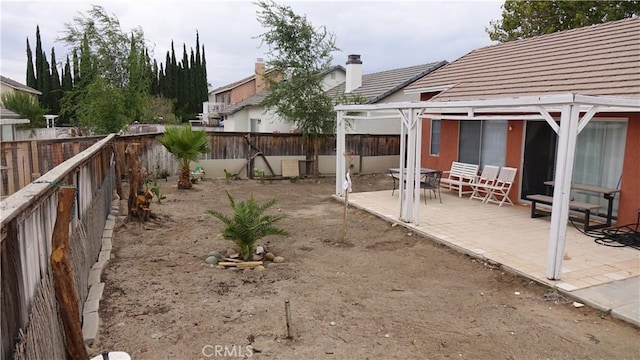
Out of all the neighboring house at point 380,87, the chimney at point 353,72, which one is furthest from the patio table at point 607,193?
the chimney at point 353,72

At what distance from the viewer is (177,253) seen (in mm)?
6223

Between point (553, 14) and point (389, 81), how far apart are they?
27.0 ft

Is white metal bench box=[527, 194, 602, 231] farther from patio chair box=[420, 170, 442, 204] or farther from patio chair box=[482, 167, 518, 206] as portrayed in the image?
patio chair box=[420, 170, 442, 204]

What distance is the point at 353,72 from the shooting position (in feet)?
65.8

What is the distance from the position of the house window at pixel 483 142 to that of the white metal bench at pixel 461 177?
28cm

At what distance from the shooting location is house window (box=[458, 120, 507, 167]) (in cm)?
1037

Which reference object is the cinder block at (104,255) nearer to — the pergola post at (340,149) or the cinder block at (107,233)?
the cinder block at (107,233)

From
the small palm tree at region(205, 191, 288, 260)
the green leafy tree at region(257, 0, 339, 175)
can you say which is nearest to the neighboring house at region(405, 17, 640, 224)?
the green leafy tree at region(257, 0, 339, 175)

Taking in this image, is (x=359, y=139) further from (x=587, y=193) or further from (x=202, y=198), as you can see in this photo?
(x=587, y=193)

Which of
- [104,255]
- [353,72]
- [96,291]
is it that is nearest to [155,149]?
[104,255]

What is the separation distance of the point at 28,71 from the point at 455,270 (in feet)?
170

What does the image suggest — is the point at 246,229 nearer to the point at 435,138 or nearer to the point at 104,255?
the point at 104,255

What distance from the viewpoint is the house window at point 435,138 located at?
41.7ft

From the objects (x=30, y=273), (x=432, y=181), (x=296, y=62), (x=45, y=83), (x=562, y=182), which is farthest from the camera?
(x=45, y=83)
